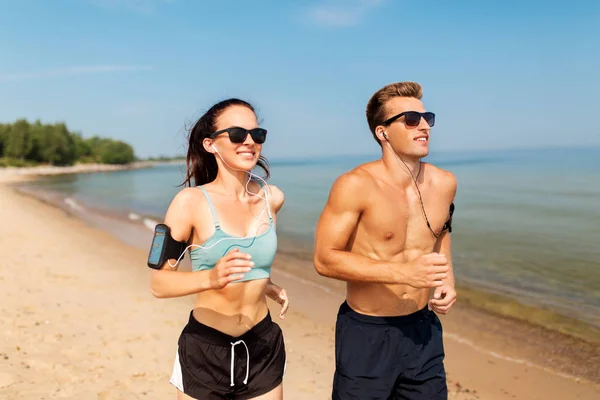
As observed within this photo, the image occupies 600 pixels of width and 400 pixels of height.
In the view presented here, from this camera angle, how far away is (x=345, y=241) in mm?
3000

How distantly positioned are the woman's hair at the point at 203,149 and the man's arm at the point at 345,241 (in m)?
0.70

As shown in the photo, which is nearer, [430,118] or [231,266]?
[231,266]

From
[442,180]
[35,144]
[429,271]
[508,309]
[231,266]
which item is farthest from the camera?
[35,144]

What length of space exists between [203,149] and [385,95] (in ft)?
3.80

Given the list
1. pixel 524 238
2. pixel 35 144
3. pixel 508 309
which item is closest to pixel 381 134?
pixel 508 309

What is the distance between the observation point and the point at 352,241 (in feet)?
10.2

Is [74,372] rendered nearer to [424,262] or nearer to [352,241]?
[352,241]

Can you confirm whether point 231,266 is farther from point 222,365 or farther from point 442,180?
point 442,180

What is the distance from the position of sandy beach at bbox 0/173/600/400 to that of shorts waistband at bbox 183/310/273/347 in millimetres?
2777

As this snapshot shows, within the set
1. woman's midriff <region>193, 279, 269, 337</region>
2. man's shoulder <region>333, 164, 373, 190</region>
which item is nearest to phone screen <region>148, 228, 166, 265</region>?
woman's midriff <region>193, 279, 269, 337</region>

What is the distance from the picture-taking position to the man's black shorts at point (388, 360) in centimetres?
299

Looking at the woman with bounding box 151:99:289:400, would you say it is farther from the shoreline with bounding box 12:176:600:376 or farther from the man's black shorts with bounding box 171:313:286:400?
the shoreline with bounding box 12:176:600:376

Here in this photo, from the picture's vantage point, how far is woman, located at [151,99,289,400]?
2.68 m

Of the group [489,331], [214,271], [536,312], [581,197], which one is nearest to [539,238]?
[536,312]
